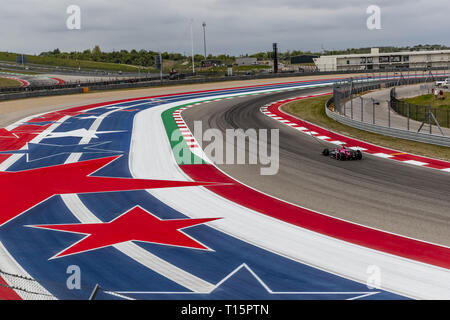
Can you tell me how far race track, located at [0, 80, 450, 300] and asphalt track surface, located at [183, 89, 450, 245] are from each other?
0.17 feet

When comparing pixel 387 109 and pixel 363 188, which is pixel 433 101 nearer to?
pixel 387 109

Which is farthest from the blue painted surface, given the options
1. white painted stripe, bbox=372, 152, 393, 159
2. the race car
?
white painted stripe, bbox=372, 152, 393, 159

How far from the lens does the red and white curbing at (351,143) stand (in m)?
18.0

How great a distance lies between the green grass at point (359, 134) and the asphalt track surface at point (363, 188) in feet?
8.44

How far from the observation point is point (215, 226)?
474 inches

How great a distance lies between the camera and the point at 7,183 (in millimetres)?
16984

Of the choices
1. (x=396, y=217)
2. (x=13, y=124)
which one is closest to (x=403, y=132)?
(x=396, y=217)

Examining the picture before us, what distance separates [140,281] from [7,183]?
33.4 feet

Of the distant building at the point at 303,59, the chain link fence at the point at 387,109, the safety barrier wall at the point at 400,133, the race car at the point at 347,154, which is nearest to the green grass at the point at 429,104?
the chain link fence at the point at 387,109

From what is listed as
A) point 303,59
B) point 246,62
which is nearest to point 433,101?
point 303,59

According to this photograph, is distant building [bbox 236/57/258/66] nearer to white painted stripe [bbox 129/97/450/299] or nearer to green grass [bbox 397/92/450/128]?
green grass [bbox 397/92/450/128]

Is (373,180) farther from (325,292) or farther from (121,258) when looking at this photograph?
(121,258)

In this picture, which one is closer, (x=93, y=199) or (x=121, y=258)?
(x=121, y=258)

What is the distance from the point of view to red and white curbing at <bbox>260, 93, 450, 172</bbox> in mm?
17969
